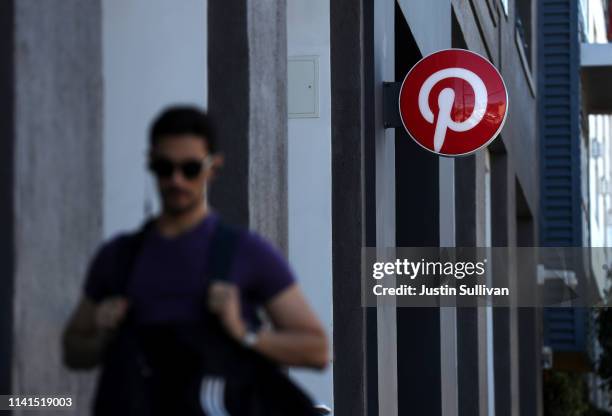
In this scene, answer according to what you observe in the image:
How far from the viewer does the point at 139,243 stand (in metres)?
3.09

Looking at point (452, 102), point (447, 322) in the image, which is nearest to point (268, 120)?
point (452, 102)

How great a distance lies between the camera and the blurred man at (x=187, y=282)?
3.00 m

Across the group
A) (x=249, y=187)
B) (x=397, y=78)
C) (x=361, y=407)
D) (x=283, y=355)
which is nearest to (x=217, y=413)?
(x=283, y=355)

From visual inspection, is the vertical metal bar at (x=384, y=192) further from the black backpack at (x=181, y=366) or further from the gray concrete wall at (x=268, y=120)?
the black backpack at (x=181, y=366)

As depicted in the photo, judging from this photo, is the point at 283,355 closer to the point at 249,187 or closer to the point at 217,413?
the point at 217,413

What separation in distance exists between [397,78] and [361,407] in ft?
16.3

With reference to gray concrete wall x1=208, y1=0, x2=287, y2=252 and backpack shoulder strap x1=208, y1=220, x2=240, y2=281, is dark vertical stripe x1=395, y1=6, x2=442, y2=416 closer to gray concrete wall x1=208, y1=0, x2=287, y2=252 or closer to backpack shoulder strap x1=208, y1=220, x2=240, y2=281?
gray concrete wall x1=208, y1=0, x2=287, y2=252

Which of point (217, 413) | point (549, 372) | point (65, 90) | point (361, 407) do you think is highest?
point (65, 90)

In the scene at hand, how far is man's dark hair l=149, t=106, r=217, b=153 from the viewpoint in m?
3.01

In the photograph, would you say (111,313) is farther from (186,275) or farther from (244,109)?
(244,109)

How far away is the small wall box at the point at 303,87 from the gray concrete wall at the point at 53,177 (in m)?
4.77

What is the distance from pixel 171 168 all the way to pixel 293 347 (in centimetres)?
49

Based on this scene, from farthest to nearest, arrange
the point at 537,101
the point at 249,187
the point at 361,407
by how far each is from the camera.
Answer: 1. the point at 537,101
2. the point at 361,407
3. the point at 249,187

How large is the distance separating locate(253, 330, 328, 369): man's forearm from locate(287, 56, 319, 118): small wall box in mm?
6118
